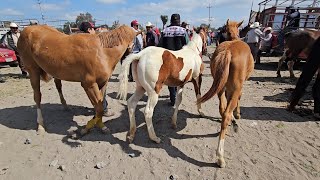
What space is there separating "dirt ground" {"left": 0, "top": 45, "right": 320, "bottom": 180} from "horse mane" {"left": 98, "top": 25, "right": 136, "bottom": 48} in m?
1.64

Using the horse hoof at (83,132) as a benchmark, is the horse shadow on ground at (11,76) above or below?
below

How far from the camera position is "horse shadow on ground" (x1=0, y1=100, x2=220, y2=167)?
4.09 metres

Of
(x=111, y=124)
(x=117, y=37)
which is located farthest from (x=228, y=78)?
(x=111, y=124)

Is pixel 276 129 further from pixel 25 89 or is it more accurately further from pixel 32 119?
pixel 25 89

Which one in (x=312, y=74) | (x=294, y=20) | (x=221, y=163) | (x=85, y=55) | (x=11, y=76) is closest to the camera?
(x=221, y=163)

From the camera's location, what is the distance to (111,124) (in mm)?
4906

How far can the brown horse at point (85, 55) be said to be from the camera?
4027mm

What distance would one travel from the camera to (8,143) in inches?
167

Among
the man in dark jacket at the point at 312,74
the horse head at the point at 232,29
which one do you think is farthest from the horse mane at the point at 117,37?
the man in dark jacket at the point at 312,74

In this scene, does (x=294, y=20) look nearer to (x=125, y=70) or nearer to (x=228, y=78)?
(x=228, y=78)

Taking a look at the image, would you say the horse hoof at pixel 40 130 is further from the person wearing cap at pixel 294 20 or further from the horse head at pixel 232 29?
the person wearing cap at pixel 294 20

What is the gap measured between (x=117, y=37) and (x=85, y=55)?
0.62 metres

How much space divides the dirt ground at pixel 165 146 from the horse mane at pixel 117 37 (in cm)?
164

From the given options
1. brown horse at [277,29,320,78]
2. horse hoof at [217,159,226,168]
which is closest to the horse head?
horse hoof at [217,159,226,168]
